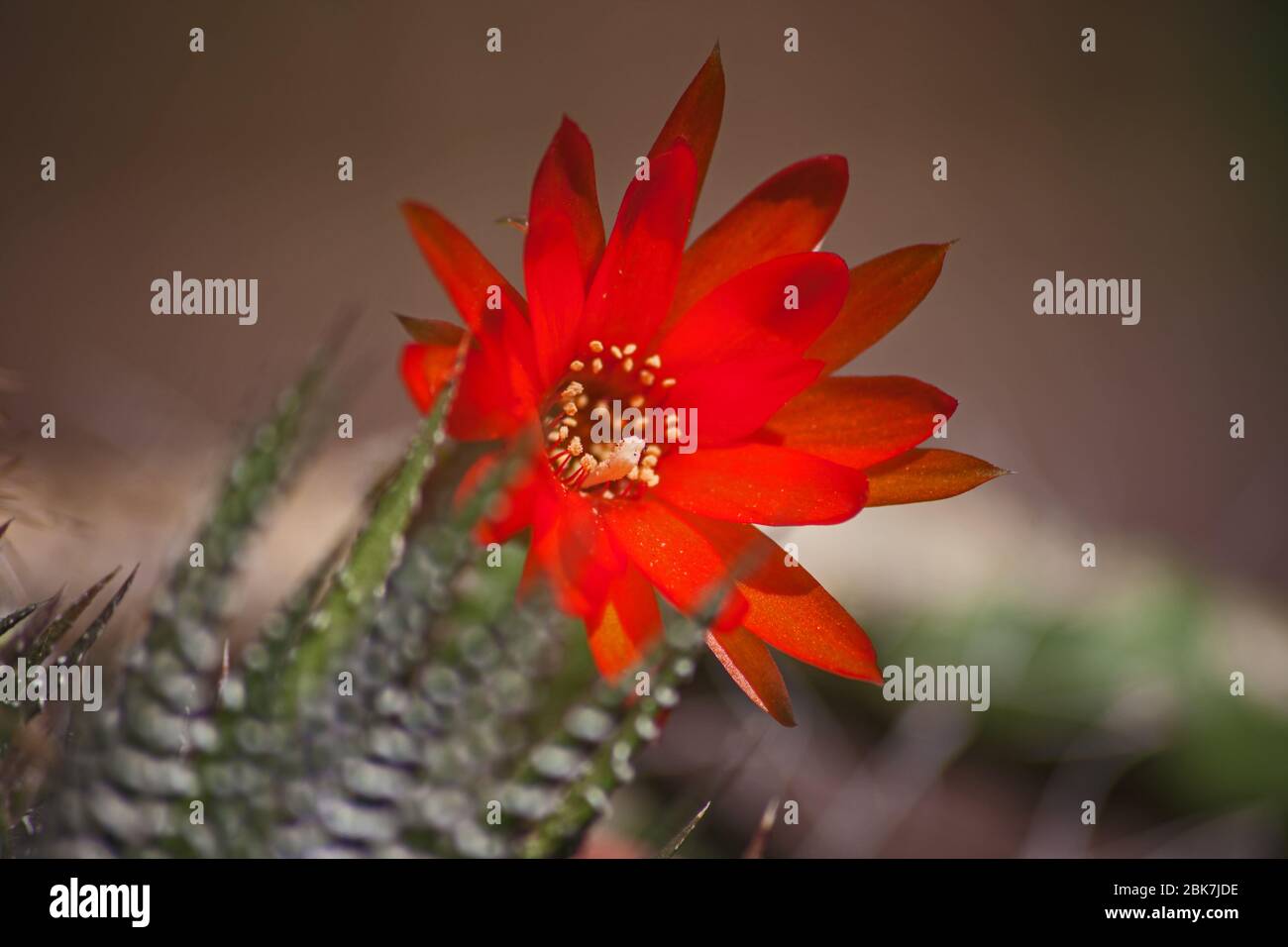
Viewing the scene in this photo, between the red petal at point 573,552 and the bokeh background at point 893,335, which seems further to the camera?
the bokeh background at point 893,335

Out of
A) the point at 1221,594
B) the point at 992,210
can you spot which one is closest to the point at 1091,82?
the point at 992,210

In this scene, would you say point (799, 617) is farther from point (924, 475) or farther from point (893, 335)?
point (893, 335)

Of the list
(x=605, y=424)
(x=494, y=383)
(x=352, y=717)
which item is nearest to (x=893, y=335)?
(x=605, y=424)

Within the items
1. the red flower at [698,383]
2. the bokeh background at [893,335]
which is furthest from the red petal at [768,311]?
the bokeh background at [893,335]

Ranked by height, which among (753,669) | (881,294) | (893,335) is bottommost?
(753,669)

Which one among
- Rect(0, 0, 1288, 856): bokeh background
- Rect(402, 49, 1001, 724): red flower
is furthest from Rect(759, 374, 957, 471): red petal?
Rect(0, 0, 1288, 856): bokeh background

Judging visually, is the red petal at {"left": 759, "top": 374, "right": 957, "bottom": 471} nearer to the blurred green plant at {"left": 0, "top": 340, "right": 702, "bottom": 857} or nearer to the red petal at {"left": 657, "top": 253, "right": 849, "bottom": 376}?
the red petal at {"left": 657, "top": 253, "right": 849, "bottom": 376}

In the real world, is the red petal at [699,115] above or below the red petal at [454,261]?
above

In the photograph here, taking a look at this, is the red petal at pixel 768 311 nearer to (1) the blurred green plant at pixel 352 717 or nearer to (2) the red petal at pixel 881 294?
(2) the red petal at pixel 881 294
